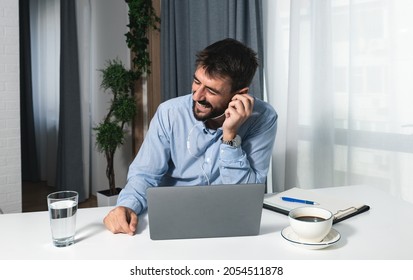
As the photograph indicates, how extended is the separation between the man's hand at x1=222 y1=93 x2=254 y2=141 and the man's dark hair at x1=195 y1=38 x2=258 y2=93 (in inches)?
4.4

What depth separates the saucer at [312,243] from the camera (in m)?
1.09

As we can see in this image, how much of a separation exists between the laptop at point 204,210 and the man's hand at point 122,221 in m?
0.09

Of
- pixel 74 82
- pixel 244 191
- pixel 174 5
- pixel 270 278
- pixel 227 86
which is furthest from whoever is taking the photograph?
pixel 74 82

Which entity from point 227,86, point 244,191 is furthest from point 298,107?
point 244,191

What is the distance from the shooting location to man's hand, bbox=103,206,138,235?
4.00 feet

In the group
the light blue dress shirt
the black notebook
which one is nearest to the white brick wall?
the light blue dress shirt

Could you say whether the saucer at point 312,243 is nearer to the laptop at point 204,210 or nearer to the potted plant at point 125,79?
the laptop at point 204,210

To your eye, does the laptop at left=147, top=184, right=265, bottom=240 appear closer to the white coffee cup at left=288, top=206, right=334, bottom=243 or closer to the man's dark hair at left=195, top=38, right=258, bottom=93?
the white coffee cup at left=288, top=206, right=334, bottom=243

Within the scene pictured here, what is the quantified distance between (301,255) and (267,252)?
0.27 feet

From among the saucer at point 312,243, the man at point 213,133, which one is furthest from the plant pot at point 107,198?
the saucer at point 312,243

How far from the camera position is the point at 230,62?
168cm

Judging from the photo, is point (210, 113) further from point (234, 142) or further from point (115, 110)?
point (115, 110)

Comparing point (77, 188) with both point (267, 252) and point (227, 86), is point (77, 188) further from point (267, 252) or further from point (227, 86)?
point (267, 252)

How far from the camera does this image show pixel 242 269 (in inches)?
40.7
